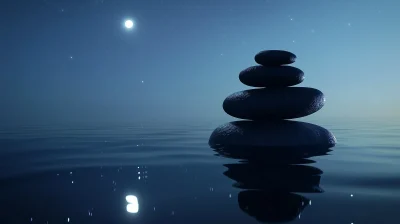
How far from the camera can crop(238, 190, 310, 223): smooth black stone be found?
8.99ft

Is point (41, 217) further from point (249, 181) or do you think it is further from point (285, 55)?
point (285, 55)

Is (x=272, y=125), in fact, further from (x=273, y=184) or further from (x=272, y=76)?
(x=273, y=184)

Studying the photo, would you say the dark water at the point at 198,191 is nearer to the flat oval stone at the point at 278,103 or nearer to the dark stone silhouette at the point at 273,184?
the dark stone silhouette at the point at 273,184

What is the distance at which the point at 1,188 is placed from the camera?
4.05 meters

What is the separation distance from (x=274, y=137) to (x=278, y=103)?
110 centimetres

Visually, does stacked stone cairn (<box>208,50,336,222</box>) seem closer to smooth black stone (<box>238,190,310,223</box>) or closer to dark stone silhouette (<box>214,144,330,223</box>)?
dark stone silhouette (<box>214,144,330,223</box>)

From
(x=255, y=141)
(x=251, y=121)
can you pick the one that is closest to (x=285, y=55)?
(x=251, y=121)

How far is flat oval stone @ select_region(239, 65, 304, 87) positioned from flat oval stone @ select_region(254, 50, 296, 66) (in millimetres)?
210

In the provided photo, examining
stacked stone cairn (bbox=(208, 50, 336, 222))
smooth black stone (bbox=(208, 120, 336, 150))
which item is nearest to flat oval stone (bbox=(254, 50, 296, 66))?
stacked stone cairn (bbox=(208, 50, 336, 222))

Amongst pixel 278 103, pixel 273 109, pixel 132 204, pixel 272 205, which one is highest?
pixel 278 103

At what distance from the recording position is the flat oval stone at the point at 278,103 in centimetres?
869

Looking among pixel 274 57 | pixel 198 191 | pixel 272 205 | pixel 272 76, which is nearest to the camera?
pixel 272 205

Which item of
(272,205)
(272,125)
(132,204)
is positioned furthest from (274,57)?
(132,204)

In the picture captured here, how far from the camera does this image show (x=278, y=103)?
28.5 feet
